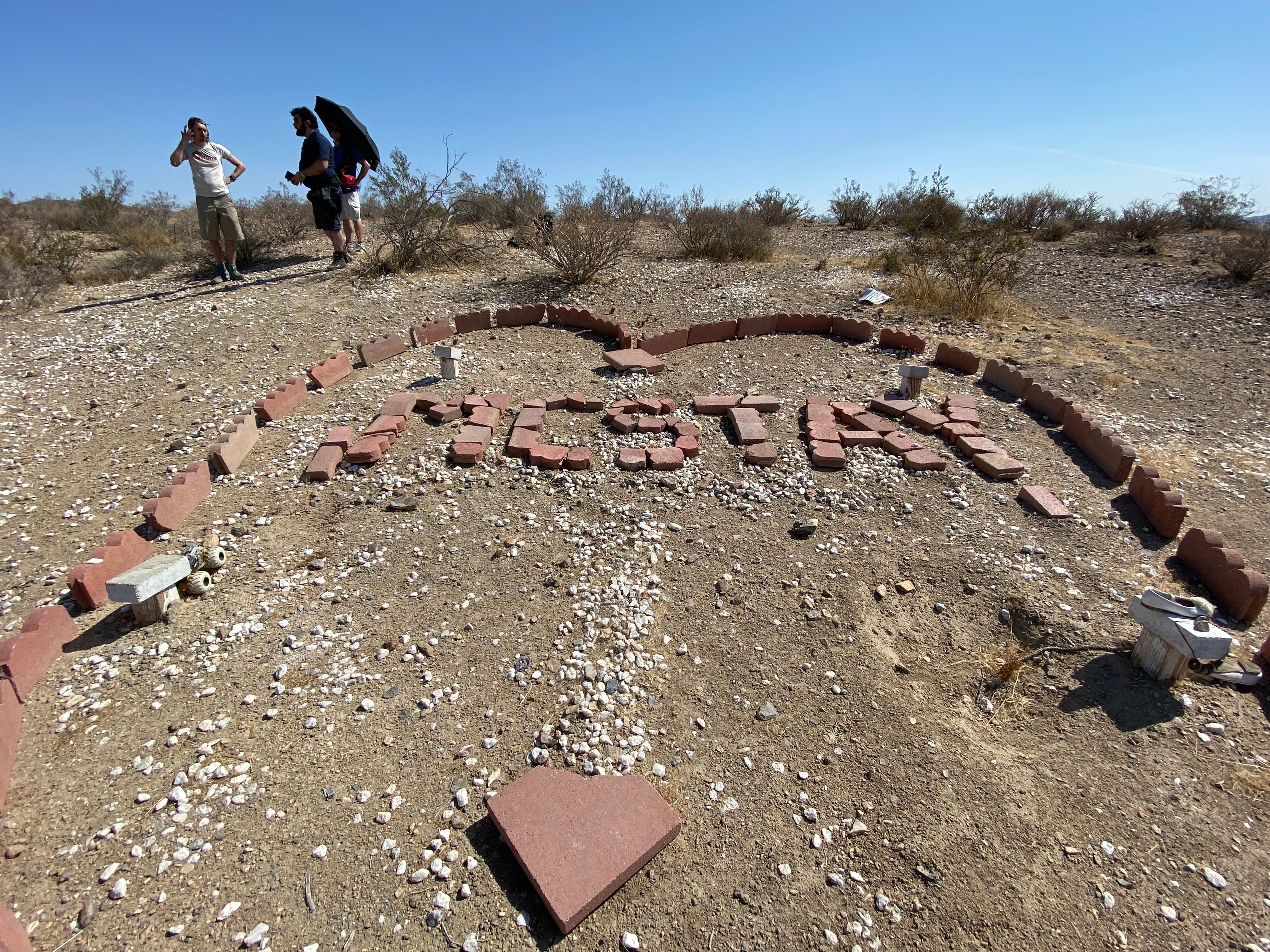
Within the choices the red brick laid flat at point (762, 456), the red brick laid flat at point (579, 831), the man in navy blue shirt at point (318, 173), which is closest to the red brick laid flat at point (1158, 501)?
the red brick laid flat at point (762, 456)

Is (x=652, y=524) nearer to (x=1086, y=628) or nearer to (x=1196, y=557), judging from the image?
(x=1086, y=628)

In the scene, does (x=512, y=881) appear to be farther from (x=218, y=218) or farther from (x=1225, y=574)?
(x=218, y=218)

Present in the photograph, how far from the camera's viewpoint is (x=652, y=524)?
3.66m

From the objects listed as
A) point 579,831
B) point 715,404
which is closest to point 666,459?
point 715,404

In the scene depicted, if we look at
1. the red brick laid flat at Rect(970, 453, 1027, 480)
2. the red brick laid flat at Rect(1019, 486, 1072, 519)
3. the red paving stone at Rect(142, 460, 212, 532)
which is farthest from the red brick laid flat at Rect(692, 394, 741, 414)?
the red paving stone at Rect(142, 460, 212, 532)

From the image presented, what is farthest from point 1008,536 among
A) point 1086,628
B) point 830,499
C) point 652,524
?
point 652,524

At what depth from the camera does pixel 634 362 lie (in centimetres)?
561

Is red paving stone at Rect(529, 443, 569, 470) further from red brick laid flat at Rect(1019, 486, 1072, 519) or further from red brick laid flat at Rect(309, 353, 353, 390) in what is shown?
red brick laid flat at Rect(1019, 486, 1072, 519)

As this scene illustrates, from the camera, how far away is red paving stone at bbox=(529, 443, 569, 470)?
4.18m

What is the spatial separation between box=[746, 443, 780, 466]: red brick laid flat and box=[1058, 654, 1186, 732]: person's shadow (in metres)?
2.06

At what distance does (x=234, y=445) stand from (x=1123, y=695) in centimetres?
521

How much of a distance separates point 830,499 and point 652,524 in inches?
46.3

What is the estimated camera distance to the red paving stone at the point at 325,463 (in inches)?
157

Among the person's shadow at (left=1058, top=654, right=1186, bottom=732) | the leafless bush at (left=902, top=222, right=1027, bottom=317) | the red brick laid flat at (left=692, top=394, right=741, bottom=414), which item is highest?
the leafless bush at (left=902, top=222, right=1027, bottom=317)
